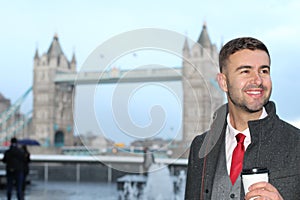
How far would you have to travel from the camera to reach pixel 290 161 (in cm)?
71

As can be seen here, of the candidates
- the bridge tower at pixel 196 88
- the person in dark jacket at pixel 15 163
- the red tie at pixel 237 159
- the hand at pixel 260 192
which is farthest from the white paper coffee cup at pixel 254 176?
the person in dark jacket at pixel 15 163

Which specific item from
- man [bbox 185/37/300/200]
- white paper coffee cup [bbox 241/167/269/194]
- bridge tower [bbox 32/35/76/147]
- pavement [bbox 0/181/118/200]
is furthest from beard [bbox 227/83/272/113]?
bridge tower [bbox 32/35/76/147]

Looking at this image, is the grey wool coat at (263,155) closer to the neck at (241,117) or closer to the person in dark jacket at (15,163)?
the neck at (241,117)

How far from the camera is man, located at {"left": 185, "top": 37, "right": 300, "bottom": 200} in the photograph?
27.9 inches

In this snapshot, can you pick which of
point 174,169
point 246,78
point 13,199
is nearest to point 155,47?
point 246,78

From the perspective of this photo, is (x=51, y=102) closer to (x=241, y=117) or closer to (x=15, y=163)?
(x=15, y=163)

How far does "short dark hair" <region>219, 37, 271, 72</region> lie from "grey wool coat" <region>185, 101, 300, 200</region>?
0.26ft

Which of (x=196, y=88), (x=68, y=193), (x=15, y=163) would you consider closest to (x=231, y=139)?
(x=196, y=88)

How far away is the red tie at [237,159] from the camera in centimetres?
76

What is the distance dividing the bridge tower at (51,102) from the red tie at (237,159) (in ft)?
109

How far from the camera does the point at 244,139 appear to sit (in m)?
0.77

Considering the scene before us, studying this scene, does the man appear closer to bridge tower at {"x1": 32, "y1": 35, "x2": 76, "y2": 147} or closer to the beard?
the beard

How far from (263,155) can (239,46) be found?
0.15m

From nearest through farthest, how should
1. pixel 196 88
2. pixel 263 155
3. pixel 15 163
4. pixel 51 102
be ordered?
pixel 263 155 < pixel 196 88 < pixel 15 163 < pixel 51 102
